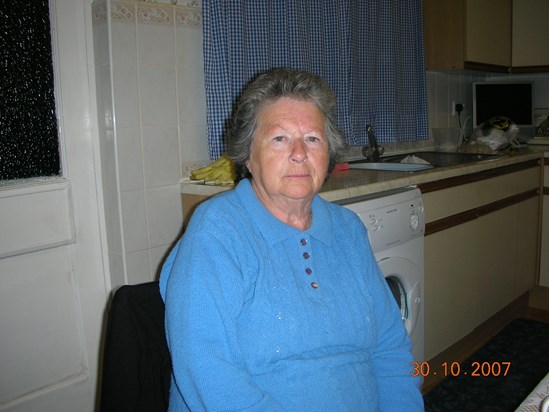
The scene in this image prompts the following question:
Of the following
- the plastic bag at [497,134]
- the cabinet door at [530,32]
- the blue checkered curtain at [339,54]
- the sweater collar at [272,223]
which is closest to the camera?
the sweater collar at [272,223]

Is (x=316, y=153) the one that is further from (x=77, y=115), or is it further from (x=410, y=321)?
(x=410, y=321)

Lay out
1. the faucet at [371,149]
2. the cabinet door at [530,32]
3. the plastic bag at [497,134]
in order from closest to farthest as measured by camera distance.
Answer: the faucet at [371,149]
the plastic bag at [497,134]
the cabinet door at [530,32]

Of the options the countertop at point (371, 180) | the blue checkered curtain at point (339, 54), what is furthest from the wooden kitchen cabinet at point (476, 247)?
the blue checkered curtain at point (339, 54)

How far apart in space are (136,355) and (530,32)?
10.8 ft

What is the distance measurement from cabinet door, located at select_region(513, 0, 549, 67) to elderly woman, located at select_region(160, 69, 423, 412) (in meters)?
2.62

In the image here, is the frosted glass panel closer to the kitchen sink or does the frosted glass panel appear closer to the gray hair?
the gray hair

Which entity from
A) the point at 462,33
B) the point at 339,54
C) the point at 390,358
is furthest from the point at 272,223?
the point at 462,33

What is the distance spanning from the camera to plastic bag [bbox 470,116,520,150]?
302 centimetres

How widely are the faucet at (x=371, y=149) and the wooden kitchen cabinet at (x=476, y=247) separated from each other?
0.47 metres

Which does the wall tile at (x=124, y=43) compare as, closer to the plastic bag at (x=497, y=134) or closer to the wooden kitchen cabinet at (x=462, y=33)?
the wooden kitchen cabinet at (x=462, y=33)

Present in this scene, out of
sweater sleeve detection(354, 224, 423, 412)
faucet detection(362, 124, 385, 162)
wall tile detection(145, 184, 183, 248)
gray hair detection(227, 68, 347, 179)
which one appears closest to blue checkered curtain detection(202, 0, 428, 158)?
faucet detection(362, 124, 385, 162)

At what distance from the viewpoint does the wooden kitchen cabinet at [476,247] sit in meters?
2.11

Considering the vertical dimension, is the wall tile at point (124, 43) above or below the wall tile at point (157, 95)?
above

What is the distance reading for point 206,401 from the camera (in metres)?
0.86
